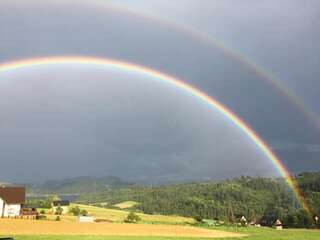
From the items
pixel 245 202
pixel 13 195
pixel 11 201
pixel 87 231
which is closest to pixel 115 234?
pixel 87 231

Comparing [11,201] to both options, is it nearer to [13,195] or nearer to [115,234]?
[13,195]

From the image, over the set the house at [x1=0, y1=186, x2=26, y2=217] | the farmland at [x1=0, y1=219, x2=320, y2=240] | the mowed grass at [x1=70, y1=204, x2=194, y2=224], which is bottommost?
the farmland at [x1=0, y1=219, x2=320, y2=240]

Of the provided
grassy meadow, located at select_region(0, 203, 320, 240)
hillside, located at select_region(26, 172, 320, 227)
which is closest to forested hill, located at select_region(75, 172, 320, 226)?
hillside, located at select_region(26, 172, 320, 227)

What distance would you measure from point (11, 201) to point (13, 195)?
6.18 ft

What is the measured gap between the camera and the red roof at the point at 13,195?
93081 mm

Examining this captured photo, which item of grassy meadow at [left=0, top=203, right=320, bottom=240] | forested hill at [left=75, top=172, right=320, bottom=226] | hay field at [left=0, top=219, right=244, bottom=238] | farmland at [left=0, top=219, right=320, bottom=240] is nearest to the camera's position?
farmland at [left=0, top=219, right=320, bottom=240]

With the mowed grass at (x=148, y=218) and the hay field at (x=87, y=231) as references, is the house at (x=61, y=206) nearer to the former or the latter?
the mowed grass at (x=148, y=218)

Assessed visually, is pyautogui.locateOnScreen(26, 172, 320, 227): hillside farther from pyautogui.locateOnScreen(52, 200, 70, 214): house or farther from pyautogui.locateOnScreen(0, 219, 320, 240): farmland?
pyautogui.locateOnScreen(0, 219, 320, 240): farmland

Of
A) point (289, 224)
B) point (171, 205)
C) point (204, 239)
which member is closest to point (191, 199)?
point (171, 205)

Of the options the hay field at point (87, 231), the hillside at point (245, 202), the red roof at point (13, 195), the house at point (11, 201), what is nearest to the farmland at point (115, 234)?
the hay field at point (87, 231)

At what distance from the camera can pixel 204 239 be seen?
47.7 metres

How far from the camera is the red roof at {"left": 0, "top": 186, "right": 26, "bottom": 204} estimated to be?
9308 cm

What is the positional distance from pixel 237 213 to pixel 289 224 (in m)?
37.9

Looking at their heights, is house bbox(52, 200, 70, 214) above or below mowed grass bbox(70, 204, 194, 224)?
above
